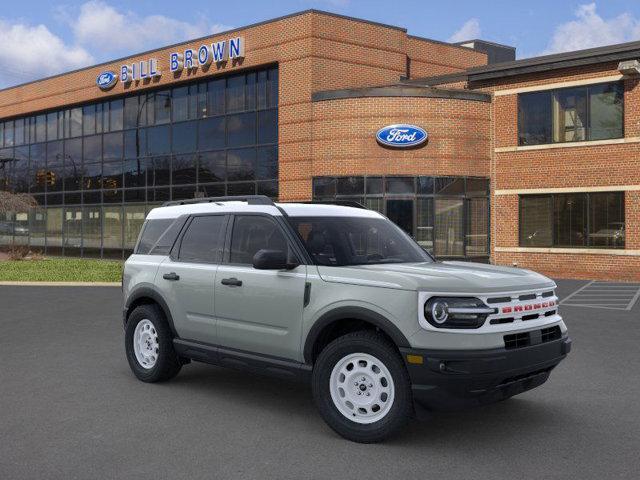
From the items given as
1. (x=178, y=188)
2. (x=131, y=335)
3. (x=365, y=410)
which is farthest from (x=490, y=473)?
(x=178, y=188)

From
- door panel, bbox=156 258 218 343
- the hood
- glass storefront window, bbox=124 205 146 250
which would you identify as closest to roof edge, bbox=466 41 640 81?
glass storefront window, bbox=124 205 146 250

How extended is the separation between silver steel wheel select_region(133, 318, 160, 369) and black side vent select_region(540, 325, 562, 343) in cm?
393

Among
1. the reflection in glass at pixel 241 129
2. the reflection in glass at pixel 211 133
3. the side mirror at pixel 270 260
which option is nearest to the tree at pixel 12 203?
the reflection in glass at pixel 211 133

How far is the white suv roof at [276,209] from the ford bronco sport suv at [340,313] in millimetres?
18

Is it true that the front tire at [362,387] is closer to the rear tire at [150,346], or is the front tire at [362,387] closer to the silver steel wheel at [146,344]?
the rear tire at [150,346]

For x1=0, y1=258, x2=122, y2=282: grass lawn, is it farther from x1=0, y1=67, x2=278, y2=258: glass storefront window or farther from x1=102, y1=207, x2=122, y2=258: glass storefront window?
x1=0, y1=67, x2=278, y2=258: glass storefront window

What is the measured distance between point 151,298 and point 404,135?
1741cm

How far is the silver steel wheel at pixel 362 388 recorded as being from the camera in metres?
5.21

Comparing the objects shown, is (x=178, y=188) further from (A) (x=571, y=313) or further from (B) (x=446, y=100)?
(A) (x=571, y=313)

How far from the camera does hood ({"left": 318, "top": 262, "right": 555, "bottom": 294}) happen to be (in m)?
5.09

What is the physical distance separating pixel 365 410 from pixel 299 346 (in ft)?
2.65

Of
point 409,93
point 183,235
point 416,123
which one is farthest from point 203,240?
point 409,93

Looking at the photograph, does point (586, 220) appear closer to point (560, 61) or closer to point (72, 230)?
point (560, 61)

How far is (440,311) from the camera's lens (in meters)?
5.04
